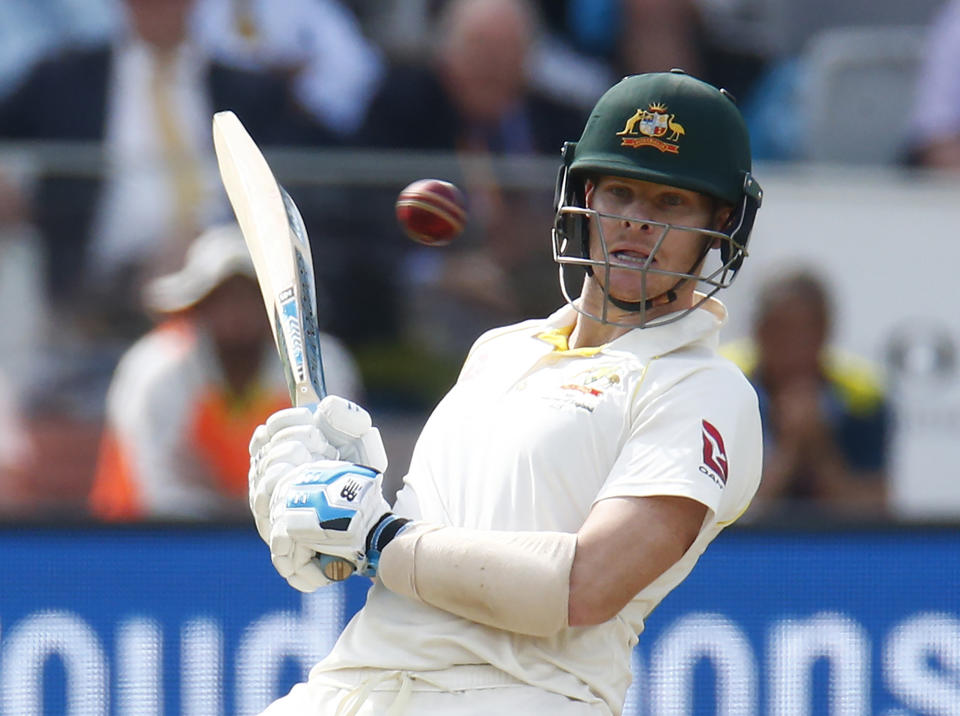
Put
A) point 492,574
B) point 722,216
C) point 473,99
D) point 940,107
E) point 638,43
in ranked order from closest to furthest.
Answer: point 492,574
point 722,216
point 473,99
point 940,107
point 638,43

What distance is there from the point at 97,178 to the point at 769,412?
2419mm

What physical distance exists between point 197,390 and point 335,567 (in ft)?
9.25

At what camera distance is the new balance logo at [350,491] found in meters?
2.70

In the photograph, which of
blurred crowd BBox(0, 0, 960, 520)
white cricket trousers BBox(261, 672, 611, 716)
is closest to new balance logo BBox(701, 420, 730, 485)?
white cricket trousers BBox(261, 672, 611, 716)

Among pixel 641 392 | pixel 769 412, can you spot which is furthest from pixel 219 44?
pixel 641 392

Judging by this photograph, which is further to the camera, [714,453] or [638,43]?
[638,43]

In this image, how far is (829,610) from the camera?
4.58 meters

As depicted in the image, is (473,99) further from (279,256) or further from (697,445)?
(697,445)

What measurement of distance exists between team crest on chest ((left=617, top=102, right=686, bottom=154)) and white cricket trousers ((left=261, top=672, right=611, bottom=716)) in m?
0.95

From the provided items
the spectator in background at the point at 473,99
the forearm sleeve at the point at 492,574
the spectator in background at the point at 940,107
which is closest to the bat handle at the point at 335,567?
the forearm sleeve at the point at 492,574

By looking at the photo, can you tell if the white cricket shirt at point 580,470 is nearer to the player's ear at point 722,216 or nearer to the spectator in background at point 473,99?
the player's ear at point 722,216

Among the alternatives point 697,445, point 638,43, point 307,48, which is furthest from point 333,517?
point 638,43

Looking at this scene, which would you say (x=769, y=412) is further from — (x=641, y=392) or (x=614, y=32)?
(x=641, y=392)

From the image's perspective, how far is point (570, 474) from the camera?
2.75 m
